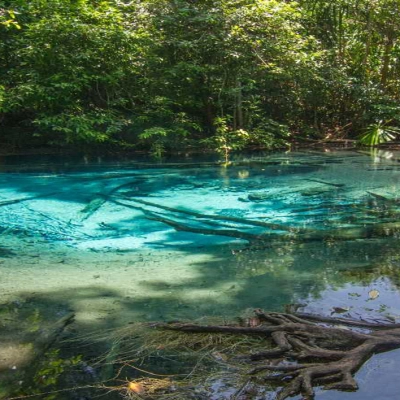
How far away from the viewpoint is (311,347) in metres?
2.37

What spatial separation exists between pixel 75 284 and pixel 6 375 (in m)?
1.43

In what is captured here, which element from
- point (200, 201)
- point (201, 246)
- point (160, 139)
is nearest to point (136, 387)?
point (201, 246)

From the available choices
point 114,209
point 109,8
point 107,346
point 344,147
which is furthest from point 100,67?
point 107,346

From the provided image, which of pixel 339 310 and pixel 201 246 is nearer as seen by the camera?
pixel 339 310

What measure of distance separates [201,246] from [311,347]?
2.55m

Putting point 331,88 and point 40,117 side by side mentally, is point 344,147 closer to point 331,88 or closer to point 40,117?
point 331,88

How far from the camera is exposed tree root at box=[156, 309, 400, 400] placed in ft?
7.02

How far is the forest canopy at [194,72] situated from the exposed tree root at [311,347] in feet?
28.0

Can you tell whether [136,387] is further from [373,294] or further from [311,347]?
[373,294]

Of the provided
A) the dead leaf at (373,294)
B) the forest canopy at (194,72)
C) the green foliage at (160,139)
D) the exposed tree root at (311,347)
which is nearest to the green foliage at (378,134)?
the forest canopy at (194,72)

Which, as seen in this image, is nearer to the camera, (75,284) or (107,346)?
(107,346)

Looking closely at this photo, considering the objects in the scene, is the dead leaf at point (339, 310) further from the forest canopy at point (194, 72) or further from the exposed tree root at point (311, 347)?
the forest canopy at point (194, 72)

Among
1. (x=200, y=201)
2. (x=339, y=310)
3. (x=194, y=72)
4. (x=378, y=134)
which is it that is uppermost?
(x=194, y=72)

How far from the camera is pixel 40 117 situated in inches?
431
